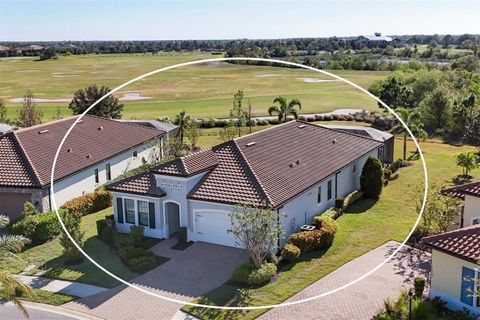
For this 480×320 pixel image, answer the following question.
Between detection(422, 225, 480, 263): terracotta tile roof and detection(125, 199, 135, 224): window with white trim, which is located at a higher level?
detection(422, 225, 480, 263): terracotta tile roof

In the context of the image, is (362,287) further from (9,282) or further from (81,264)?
(9,282)

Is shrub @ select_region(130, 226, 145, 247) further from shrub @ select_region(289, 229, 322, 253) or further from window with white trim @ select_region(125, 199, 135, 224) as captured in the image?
shrub @ select_region(289, 229, 322, 253)

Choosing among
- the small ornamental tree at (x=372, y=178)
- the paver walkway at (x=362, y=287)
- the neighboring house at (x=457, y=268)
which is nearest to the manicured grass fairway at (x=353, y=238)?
the paver walkway at (x=362, y=287)

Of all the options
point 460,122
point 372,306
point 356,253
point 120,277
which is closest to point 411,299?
point 372,306

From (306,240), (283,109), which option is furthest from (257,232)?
(283,109)

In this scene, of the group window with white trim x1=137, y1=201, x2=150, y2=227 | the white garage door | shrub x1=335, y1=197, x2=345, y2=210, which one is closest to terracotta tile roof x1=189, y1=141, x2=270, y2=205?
the white garage door
